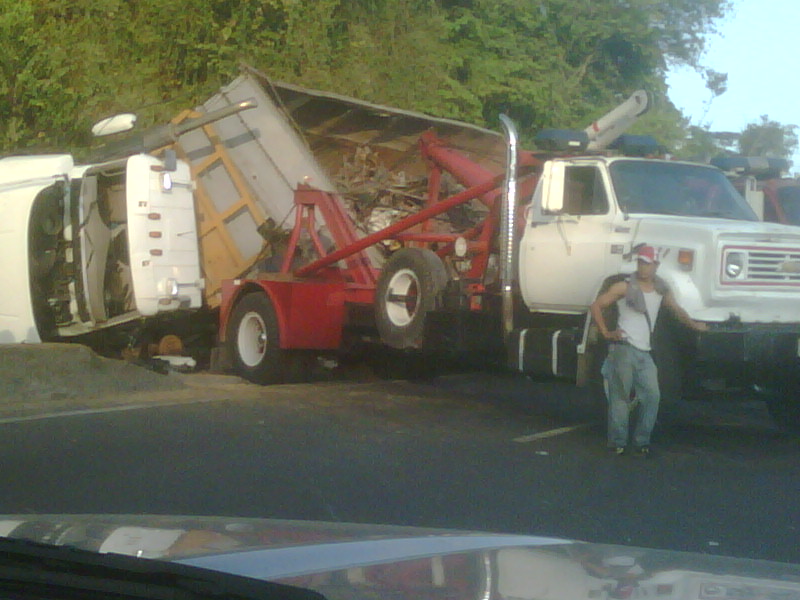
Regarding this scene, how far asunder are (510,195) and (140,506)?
4463 millimetres

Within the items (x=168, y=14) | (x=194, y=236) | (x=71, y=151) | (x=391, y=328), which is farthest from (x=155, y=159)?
(x=168, y=14)

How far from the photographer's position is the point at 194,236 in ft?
43.5

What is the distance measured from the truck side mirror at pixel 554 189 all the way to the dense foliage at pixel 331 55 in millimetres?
9155

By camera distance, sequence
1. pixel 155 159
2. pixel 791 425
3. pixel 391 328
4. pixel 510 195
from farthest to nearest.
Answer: pixel 155 159, pixel 391 328, pixel 791 425, pixel 510 195

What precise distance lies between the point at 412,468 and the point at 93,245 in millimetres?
6214

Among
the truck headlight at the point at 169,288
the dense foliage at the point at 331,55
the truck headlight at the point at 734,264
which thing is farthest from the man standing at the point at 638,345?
the dense foliage at the point at 331,55

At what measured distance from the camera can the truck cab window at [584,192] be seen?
1000cm

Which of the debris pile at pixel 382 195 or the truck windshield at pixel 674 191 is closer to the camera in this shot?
the truck windshield at pixel 674 191

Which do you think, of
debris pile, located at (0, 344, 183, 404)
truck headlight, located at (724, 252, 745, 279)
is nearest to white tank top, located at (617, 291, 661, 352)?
truck headlight, located at (724, 252, 745, 279)

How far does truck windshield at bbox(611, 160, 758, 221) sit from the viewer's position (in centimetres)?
999

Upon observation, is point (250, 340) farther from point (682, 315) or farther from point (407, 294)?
point (682, 315)

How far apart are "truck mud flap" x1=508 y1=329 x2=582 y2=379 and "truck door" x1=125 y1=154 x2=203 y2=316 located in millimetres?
4408

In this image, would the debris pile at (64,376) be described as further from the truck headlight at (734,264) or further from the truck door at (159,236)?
the truck headlight at (734,264)

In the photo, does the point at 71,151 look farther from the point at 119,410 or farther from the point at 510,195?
the point at 510,195
